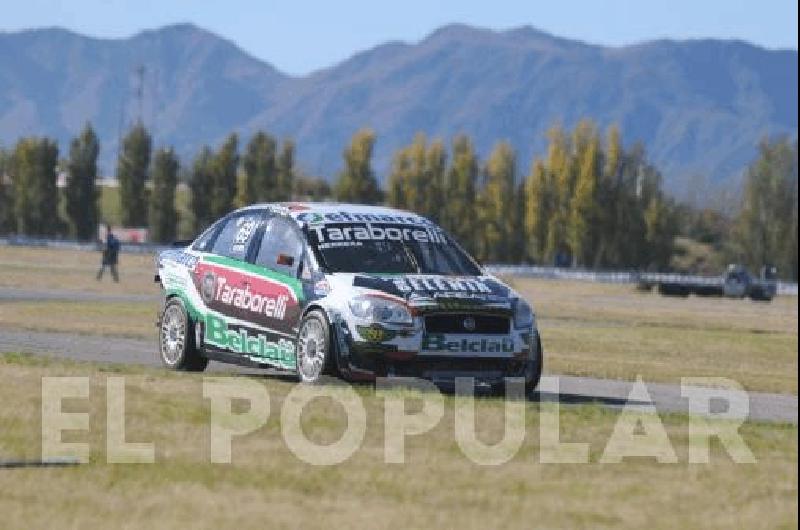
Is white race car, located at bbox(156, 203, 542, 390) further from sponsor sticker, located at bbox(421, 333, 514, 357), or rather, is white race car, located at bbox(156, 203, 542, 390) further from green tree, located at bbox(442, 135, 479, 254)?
green tree, located at bbox(442, 135, 479, 254)

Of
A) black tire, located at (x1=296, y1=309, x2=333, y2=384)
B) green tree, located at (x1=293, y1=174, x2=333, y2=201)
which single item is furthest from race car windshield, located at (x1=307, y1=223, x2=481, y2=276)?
green tree, located at (x1=293, y1=174, x2=333, y2=201)

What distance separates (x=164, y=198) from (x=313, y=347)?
380ft

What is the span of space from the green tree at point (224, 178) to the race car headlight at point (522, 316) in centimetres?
11088

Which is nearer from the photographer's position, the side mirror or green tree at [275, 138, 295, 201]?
the side mirror

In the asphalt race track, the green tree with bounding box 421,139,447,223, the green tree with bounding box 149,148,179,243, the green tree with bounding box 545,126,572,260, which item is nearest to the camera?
the asphalt race track

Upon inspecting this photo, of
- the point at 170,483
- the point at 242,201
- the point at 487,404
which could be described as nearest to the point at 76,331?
the point at 487,404

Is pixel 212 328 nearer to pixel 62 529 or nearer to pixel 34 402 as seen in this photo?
pixel 34 402

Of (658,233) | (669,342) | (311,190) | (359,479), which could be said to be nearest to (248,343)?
→ (359,479)

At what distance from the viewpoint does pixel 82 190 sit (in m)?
132

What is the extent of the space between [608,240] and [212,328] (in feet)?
313

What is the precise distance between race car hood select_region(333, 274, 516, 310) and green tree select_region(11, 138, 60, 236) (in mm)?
117690

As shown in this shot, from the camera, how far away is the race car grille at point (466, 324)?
1503 cm

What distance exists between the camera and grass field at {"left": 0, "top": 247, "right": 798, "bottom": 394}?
77.6ft

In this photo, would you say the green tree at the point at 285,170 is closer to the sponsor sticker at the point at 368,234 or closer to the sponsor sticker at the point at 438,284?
the sponsor sticker at the point at 368,234
